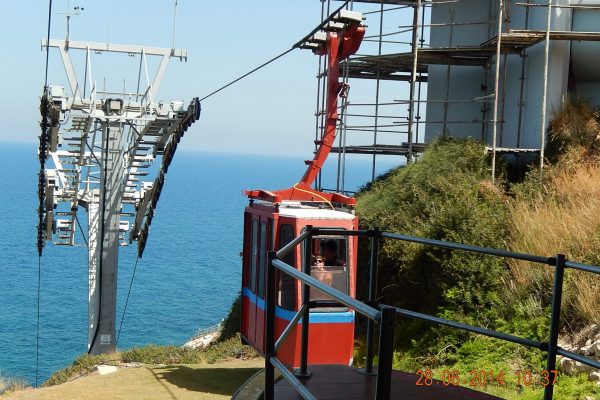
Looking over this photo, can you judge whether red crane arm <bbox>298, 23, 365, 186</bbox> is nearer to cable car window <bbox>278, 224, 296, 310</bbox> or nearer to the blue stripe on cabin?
cable car window <bbox>278, 224, 296, 310</bbox>

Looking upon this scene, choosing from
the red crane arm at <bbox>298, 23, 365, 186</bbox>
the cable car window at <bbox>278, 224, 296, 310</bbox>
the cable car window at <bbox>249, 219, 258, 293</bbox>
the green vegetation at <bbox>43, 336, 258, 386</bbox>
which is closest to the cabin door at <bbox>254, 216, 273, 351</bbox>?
the cable car window at <bbox>249, 219, 258, 293</bbox>

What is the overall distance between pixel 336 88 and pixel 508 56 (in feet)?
24.3

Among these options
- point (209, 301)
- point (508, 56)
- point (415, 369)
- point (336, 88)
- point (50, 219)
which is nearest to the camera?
point (415, 369)

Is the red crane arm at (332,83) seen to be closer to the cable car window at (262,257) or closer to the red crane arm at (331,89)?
the red crane arm at (331,89)

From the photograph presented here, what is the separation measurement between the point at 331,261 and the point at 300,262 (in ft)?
1.95

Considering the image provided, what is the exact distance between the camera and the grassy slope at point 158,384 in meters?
10.8

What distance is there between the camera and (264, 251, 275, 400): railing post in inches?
141

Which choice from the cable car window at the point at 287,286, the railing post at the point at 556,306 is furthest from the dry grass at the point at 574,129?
the railing post at the point at 556,306

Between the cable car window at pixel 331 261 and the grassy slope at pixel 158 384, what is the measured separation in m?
2.32

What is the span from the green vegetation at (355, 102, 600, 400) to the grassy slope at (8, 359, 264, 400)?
7.06 feet

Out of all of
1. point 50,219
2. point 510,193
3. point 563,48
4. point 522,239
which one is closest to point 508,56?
point 563,48

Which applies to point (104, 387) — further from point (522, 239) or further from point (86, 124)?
point (86, 124)

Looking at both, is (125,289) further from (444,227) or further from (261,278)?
(261,278)

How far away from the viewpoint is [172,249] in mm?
76312
